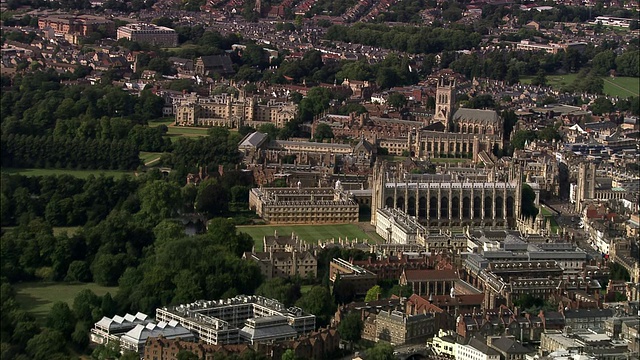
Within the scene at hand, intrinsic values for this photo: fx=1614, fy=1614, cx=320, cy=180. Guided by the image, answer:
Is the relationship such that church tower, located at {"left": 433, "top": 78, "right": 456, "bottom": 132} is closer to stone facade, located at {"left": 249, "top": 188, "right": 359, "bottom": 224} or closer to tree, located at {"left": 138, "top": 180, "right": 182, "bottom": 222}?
stone facade, located at {"left": 249, "top": 188, "right": 359, "bottom": 224}

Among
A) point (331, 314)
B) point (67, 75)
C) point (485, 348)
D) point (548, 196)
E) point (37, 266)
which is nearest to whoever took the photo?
point (485, 348)

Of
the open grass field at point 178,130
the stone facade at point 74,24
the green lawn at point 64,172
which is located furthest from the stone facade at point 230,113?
the stone facade at point 74,24

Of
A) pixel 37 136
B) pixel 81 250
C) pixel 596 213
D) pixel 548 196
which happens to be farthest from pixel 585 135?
pixel 81 250

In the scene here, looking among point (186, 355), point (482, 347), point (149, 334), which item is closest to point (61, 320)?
point (149, 334)

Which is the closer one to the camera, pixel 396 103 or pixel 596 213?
pixel 596 213

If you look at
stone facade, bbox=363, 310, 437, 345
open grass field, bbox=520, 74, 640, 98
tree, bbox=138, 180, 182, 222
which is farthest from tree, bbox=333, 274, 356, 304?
open grass field, bbox=520, 74, 640, 98

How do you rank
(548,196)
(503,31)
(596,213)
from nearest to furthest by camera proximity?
(596,213) < (548,196) < (503,31)

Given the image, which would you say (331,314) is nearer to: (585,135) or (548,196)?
(548,196)

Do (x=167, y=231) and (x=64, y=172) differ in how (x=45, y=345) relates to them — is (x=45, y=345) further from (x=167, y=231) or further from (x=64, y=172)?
(x=64, y=172)
